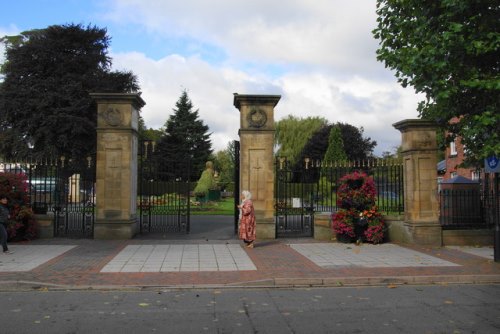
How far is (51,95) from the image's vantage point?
41.3m

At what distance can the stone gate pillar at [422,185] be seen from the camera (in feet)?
44.8

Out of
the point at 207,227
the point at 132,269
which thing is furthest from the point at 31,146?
the point at 132,269

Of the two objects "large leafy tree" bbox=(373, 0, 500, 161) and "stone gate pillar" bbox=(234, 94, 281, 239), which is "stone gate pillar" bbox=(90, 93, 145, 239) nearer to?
"stone gate pillar" bbox=(234, 94, 281, 239)

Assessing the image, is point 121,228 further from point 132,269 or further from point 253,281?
point 253,281

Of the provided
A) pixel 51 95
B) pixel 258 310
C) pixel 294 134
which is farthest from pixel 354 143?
pixel 258 310

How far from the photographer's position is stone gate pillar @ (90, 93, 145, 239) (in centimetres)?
1430

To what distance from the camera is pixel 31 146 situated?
42562 millimetres

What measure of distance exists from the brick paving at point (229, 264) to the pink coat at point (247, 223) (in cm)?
37

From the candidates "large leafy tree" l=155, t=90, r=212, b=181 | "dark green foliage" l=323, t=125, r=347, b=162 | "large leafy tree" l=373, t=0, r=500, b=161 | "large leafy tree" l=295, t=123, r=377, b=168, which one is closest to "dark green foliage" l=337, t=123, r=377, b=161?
"large leafy tree" l=295, t=123, r=377, b=168

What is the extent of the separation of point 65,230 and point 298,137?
52.1 metres

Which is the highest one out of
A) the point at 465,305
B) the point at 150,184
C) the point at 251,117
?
the point at 251,117

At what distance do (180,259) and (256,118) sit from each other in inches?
220

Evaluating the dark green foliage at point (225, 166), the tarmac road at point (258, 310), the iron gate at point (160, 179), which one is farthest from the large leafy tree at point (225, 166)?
the tarmac road at point (258, 310)

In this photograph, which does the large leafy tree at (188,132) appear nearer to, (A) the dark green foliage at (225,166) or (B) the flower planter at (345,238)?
(A) the dark green foliage at (225,166)
